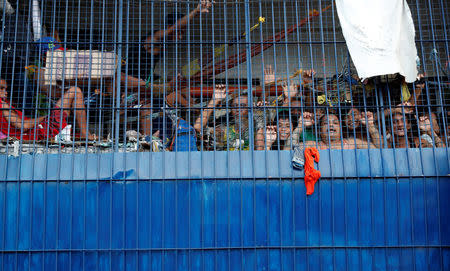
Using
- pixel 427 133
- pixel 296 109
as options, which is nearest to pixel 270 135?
pixel 296 109

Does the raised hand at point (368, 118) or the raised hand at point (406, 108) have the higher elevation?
the raised hand at point (406, 108)

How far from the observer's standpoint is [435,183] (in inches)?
194

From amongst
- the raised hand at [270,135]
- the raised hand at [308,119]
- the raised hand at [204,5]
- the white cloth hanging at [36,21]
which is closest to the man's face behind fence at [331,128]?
the raised hand at [308,119]

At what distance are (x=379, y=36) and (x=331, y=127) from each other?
43.3 inches

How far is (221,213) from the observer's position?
15.9ft

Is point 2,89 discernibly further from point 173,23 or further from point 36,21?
point 173,23

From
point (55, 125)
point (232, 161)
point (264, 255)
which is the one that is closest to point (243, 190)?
point (232, 161)

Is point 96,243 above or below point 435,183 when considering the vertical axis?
below

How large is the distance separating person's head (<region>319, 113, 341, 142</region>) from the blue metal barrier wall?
475 millimetres

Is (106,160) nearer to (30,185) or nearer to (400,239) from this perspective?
(30,185)

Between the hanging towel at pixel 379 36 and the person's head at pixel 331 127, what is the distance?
1.89ft

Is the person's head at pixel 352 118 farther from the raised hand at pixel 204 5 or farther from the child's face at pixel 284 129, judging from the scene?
the raised hand at pixel 204 5

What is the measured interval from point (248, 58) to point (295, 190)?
4.92 feet

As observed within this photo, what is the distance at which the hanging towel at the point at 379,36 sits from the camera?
17.0ft
